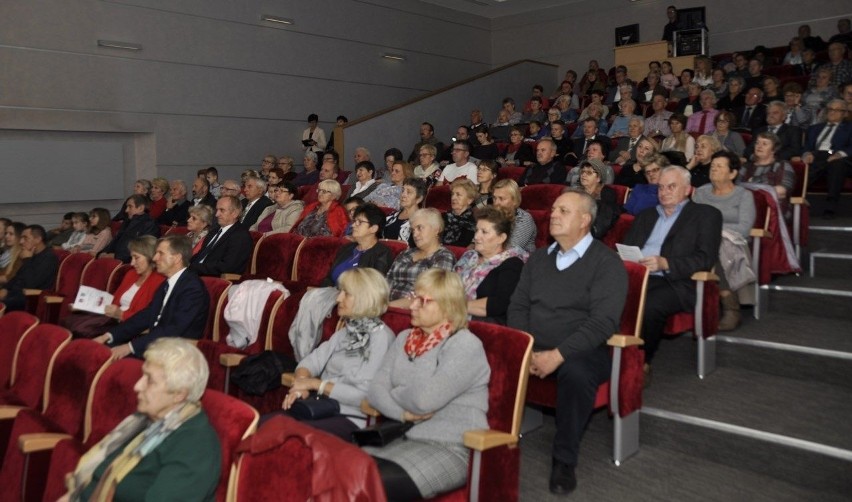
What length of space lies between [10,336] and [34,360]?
356 millimetres

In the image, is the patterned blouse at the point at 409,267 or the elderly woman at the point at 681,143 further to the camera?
the elderly woman at the point at 681,143

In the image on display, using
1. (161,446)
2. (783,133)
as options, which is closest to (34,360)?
(161,446)

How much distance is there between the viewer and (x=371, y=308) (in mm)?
2312

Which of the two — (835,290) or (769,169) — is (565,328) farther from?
(769,169)

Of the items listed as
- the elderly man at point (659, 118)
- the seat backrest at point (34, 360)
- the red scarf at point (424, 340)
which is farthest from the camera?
the elderly man at point (659, 118)

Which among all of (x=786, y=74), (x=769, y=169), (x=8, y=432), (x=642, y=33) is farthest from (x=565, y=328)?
(x=642, y=33)

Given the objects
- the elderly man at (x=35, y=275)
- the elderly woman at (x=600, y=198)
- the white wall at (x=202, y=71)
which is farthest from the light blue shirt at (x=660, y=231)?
the white wall at (x=202, y=71)

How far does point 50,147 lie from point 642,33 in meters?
7.30

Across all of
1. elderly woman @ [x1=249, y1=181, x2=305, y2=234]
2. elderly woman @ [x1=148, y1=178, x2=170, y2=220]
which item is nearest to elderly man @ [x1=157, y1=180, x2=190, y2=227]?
elderly woman @ [x1=148, y1=178, x2=170, y2=220]

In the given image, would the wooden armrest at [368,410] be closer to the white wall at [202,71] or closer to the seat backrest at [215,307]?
the seat backrest at [215,307]

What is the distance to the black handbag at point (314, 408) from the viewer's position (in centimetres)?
214

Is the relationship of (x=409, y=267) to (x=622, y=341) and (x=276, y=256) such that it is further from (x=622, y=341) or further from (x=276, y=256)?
(x=276, y=256)

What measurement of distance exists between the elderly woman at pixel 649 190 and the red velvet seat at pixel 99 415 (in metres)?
2.78

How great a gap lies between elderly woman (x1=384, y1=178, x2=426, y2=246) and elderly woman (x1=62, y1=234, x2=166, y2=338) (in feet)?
4.25
